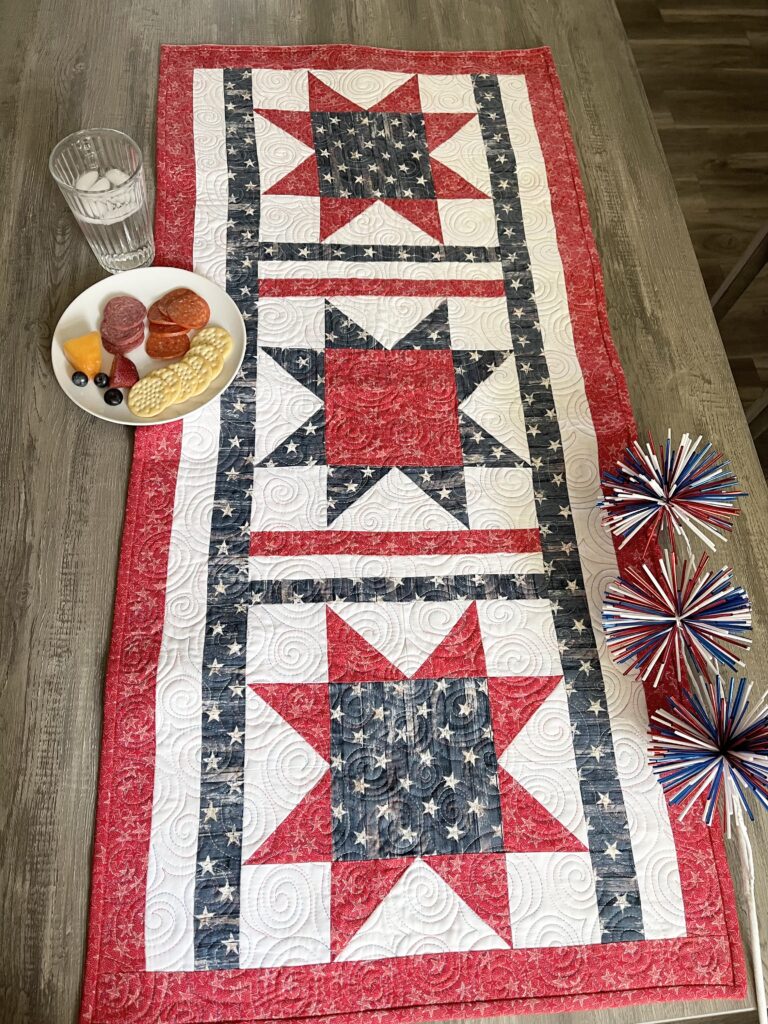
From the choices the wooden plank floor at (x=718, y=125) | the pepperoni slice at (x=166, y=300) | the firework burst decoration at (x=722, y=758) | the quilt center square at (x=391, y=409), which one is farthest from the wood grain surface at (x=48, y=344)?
the wooden plank floor at (x=718, y=125)

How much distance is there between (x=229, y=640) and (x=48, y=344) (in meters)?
0.51

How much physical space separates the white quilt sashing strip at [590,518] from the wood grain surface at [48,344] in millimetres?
80

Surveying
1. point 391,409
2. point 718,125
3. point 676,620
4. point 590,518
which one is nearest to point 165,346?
point 391,409

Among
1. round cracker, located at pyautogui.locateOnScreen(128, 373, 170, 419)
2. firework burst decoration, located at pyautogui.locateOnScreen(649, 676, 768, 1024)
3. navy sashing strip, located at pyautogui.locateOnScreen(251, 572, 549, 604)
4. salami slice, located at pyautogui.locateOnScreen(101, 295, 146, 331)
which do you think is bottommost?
firework burst decoration, located at pyautogui.locateOnScreen(649, 676, 768, 1024)

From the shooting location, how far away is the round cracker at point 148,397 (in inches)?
40.6

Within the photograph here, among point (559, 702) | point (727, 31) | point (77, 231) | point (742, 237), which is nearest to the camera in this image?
point (559, 702)

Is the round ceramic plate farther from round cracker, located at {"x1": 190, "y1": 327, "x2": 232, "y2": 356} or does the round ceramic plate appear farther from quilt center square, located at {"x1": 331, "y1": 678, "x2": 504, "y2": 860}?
quilt center square, located at {"x1": 331, "y1": 678, "x2": 504, "y2": 860}

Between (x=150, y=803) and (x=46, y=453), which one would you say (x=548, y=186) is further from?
(x=150, y=803)

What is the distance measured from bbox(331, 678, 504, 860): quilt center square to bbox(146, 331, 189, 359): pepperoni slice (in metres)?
0.48

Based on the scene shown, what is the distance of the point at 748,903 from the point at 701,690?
0.72ft

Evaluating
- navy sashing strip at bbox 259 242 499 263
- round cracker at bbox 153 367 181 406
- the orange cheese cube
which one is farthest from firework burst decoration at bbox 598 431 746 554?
the orange cheese cube

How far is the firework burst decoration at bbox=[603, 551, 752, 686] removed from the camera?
0.88m

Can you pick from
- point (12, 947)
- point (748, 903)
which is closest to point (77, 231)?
point (12, 947)

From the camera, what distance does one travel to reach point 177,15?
1458 millimetres
